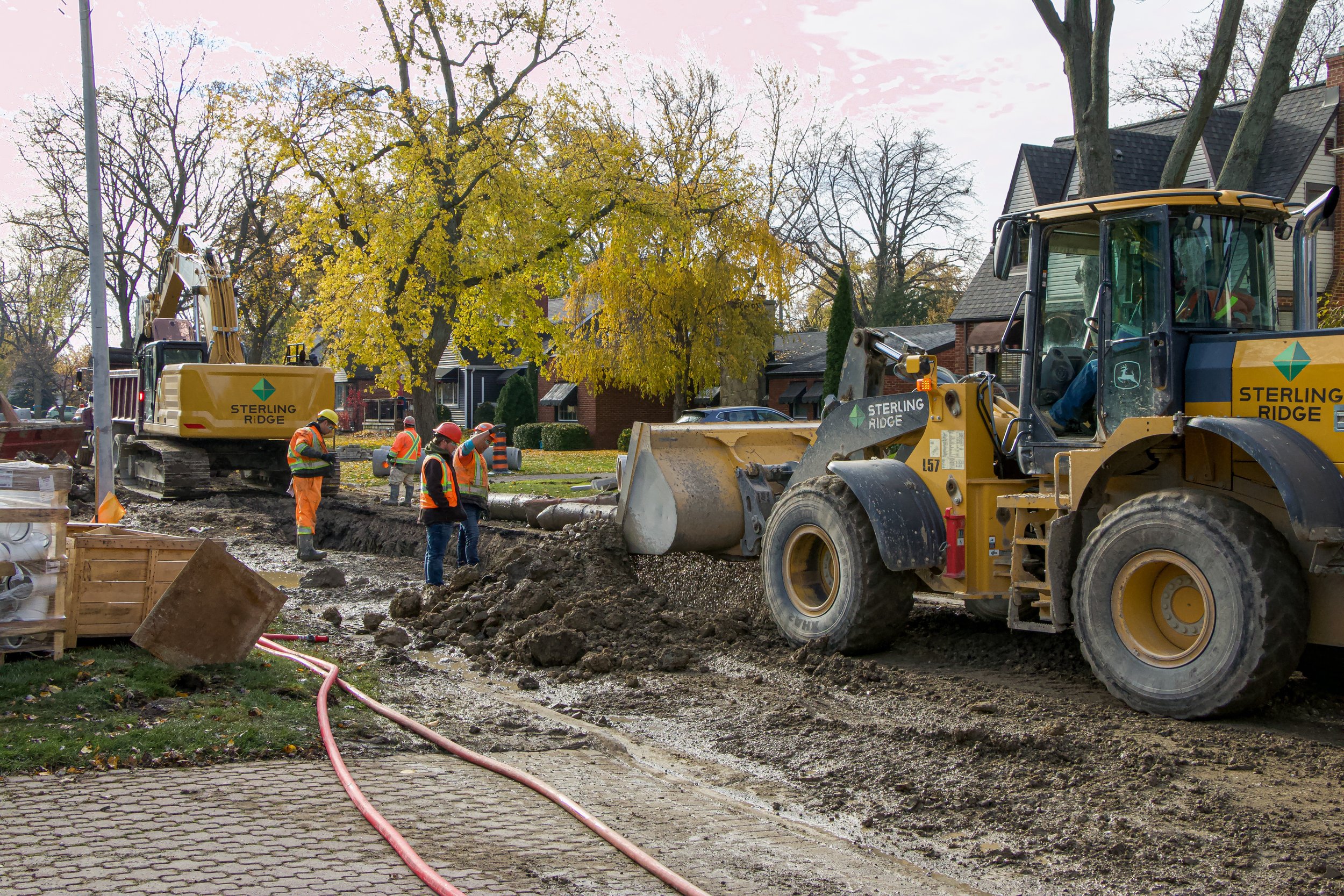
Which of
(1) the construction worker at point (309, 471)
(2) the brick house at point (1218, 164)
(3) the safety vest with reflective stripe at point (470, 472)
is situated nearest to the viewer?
(3) the safety vest with reflective stripe at point (470, 472)

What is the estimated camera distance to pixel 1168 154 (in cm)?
2673

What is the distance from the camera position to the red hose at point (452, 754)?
4.18 m

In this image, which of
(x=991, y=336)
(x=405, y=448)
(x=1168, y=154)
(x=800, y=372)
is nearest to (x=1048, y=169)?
(x=1168, y=154)

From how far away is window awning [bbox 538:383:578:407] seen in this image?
44000mm

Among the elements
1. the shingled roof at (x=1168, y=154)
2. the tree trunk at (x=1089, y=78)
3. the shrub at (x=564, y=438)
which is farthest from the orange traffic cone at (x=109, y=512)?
the shrub at (x=564, y=438)

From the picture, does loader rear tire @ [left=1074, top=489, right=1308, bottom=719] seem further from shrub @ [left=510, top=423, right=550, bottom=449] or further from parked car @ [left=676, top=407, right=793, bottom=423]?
shrub @ [left=510, top=423, right=550, bottom=449]

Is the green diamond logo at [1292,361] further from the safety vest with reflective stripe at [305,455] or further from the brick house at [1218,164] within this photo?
the brick house at [1218,164]

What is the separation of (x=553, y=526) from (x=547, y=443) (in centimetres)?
2502

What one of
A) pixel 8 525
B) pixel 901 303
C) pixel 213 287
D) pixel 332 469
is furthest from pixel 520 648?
pixel 901 303

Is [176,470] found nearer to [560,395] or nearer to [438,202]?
[438,202]

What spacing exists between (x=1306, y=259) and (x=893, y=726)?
12.6 ft

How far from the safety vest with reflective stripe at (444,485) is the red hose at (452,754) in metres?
4.02

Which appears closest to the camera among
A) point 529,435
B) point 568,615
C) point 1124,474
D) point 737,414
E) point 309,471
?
point 1124,474

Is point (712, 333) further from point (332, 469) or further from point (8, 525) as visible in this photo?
point (8, 525)
